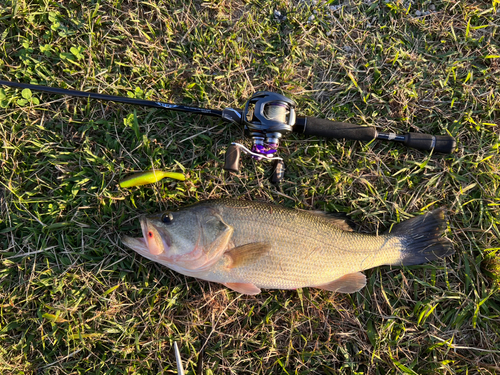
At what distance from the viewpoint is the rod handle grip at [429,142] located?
313 centimetres

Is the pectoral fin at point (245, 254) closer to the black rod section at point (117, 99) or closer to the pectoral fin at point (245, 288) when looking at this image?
the pectoral fin at point (245, 288)

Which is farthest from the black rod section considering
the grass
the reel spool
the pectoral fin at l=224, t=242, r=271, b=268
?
the pectoral fin at l=224, t=242, r=271, b=268

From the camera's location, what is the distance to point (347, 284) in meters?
2.95

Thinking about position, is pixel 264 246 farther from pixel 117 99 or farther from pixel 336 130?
pixel 117 99

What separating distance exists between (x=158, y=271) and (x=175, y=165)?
45.4 inches

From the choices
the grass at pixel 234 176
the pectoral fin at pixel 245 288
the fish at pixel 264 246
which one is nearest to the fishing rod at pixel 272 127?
the grass at pixel 234 176

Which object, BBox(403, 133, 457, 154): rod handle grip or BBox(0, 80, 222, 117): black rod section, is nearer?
BBox(0, 80, 222, 117): black rod section

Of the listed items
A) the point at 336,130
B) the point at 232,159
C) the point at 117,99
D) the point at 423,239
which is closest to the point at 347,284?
the point at 423,239

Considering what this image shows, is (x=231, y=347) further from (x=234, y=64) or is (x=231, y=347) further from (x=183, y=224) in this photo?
(x=234, y=64)

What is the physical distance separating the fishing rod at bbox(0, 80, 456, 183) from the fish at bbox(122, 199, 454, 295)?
0.50 metres

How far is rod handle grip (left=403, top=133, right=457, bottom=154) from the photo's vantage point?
3.13 meters

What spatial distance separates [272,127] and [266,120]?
87 mm

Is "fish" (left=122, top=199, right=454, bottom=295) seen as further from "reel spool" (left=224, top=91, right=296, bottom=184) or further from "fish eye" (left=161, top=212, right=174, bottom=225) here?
"reel spool" (left=224, top=91, right=296, bottom=184)

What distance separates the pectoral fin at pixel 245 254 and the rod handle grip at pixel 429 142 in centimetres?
194
